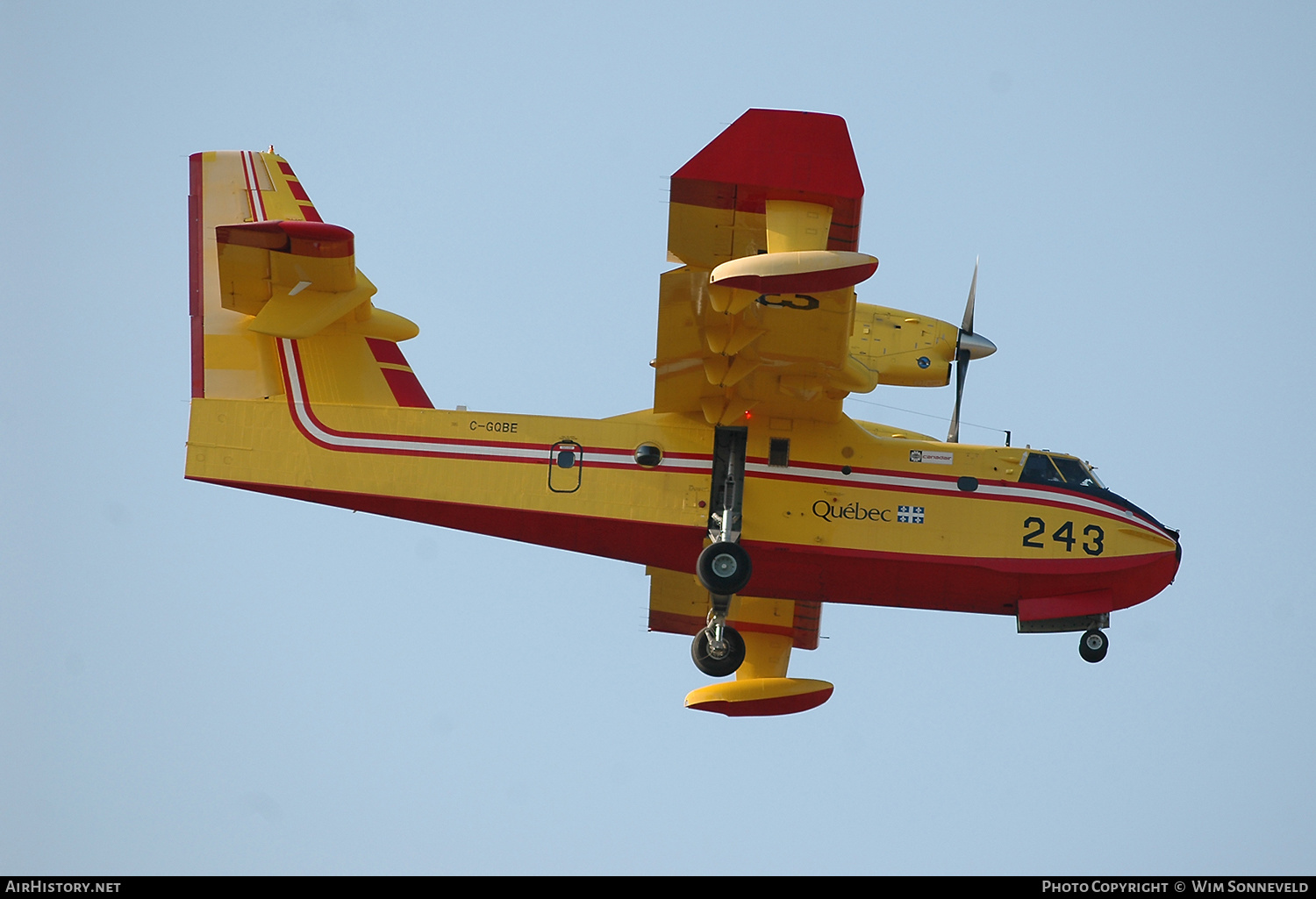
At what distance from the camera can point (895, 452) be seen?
57.2ft

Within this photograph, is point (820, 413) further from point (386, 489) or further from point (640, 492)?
point (386, 489)

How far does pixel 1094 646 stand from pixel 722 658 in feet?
14.8

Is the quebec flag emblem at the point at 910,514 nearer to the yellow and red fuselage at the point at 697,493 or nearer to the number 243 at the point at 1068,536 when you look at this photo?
the yellow and red fuselage at the point at 697,493

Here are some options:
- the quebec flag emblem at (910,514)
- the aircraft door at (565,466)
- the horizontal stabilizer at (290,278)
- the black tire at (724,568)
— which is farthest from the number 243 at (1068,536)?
the horizontal stabilizer at (290,278)

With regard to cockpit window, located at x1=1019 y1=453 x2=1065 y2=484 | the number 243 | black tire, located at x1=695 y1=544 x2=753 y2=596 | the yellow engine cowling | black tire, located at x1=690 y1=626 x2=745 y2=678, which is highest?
the yellow engine cowling

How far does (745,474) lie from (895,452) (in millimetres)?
1831

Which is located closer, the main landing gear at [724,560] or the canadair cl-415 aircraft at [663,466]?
the main landing gear at [724,560]

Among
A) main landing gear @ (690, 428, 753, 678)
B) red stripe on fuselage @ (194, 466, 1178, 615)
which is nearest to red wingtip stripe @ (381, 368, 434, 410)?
red stripe on fuselage @ (194, 466, 1178, 615)

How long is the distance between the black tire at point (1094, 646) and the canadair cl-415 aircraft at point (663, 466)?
0.08 feet

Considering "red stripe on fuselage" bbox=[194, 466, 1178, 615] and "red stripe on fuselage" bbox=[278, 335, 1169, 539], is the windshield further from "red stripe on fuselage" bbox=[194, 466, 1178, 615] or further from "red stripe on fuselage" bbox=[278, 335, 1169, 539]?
"red stripe on fuselage" bbox=[194, 466, 1178, 615]

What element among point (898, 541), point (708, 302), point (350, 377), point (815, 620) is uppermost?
point (708, 302)

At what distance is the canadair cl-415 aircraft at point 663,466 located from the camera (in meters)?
16.7

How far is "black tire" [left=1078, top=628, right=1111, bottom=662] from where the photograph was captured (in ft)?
58.0
